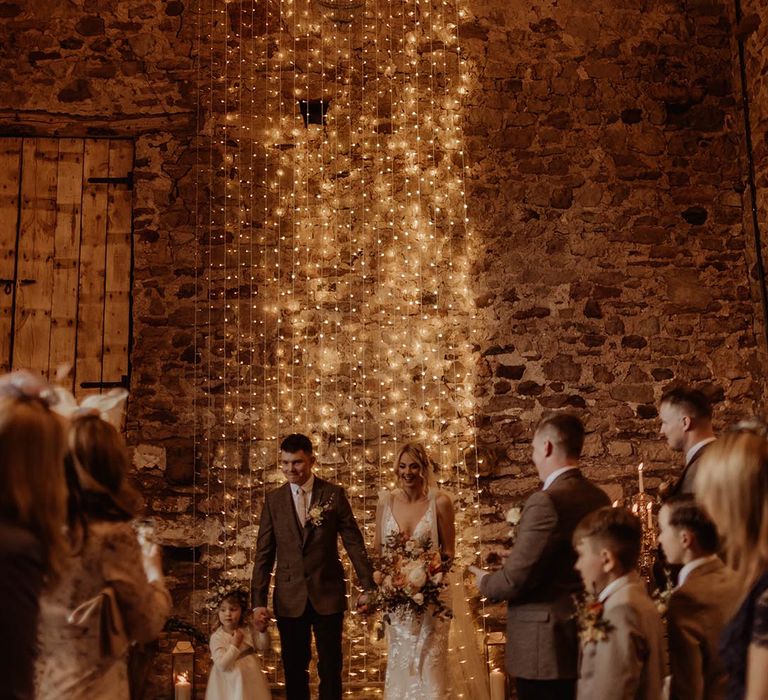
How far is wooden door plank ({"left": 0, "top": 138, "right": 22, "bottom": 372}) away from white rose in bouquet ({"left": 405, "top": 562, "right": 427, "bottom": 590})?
3495 millimetres

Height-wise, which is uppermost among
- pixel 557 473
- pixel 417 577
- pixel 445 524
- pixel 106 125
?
pixel 106 125

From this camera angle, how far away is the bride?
4887 mm

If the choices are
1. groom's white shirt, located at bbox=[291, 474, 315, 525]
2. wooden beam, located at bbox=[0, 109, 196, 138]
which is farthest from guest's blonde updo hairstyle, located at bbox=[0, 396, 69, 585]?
wooden beam, located at bbox=[0, 109, 196, 138]

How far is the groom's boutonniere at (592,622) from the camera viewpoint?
8.82 ft

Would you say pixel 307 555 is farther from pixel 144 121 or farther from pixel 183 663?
pixel 144 121

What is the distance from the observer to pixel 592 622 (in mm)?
2713

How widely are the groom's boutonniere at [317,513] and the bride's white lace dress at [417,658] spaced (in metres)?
0.55


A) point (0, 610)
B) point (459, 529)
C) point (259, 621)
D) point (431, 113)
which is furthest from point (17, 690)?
point (431, 113)

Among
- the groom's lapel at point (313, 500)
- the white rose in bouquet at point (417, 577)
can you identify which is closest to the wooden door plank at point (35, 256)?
the groom's lapel at point (313, 500)

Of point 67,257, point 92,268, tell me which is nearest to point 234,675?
point 92,268

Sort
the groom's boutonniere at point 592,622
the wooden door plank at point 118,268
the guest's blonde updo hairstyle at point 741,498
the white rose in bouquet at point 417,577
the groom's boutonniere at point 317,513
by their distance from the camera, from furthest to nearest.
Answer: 1. the wooden door plank at point 118,268
2. the groom's boutonniere at point 317,513
3. the white rose in bouquet at point 417,577
4. the groom's boutonniere at point 592,622
5. the guest's blonde updo hairstyle at point 741,498

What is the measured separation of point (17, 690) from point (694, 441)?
9.64 feet

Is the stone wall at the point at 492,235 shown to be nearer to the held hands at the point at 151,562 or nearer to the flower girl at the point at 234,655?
the flower girl at the point at 234,655

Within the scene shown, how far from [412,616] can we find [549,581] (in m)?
1.75
